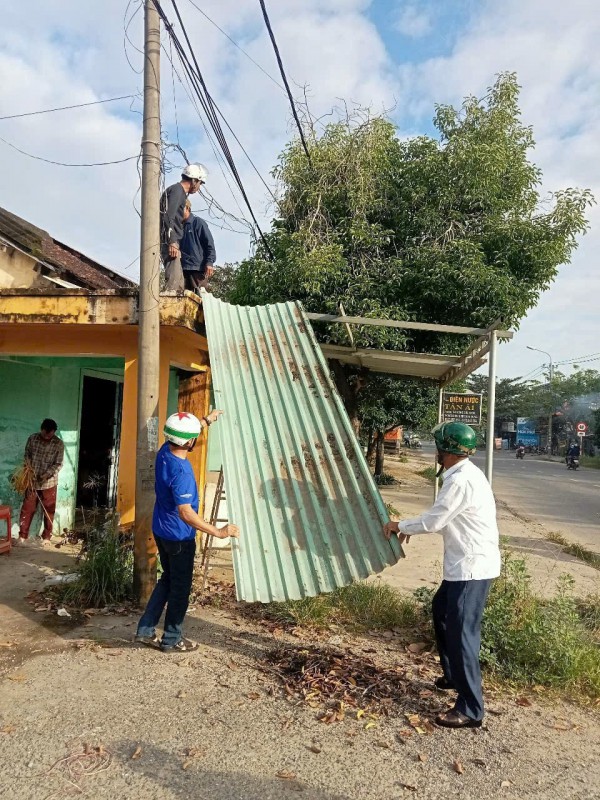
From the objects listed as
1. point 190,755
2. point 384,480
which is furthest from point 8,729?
point 384,480

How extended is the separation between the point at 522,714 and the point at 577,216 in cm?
689

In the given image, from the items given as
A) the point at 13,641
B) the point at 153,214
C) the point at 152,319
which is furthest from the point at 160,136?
the point at 13,641

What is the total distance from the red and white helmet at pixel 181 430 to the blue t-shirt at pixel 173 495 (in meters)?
0.11

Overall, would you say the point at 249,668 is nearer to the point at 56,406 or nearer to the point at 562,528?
the point at 56,406

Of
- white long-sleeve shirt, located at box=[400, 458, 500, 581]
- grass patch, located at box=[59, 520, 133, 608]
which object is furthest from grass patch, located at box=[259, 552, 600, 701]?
grass patch, located at box=[59, 520, 133, 608]

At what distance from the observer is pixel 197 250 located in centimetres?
645

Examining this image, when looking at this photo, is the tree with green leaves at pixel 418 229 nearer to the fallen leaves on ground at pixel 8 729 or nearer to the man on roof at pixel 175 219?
the man on roof at pixel 175 219

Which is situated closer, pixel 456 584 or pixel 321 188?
pixel 456 584

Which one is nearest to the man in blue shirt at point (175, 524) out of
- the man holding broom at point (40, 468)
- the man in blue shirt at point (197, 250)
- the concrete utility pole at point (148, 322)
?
the concrete utility pole at point (148, 322)

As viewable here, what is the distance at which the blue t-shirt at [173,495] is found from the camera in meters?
3.87

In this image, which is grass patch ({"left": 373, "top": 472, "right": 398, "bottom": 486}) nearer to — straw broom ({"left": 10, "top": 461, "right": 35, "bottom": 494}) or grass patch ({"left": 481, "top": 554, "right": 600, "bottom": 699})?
straw broom ({"left": 10, "top": 461, "right": 35, "bottom": 494})

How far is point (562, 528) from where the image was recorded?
11445 mm

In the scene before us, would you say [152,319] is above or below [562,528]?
above

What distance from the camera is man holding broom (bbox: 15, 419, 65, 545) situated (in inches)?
268
